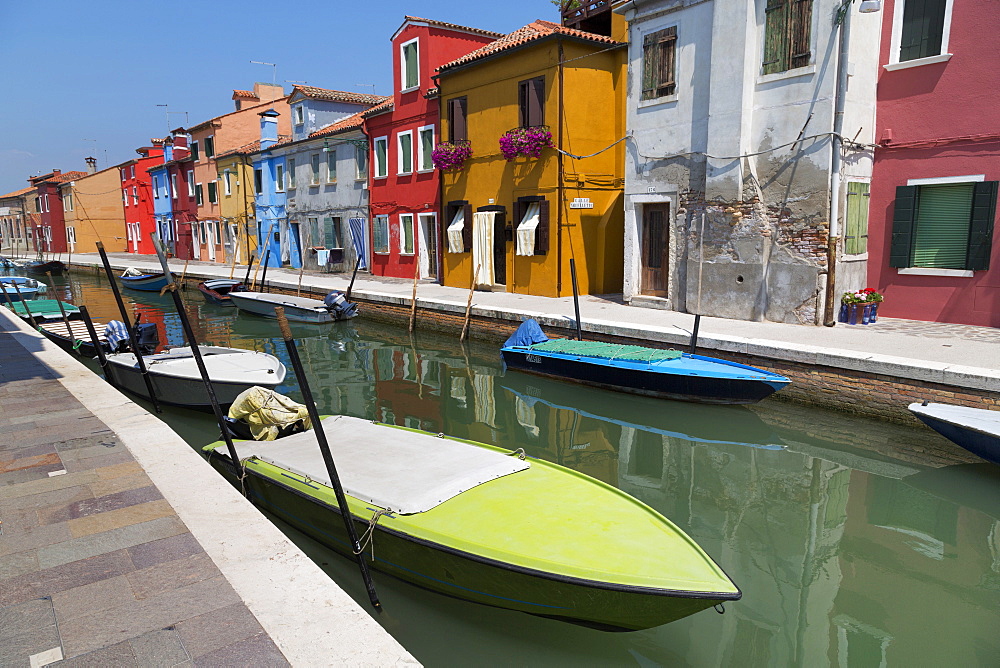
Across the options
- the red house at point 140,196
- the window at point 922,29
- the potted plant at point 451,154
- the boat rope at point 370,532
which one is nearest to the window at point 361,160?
the potted plant at point 451,154

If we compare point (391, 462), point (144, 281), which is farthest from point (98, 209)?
point (391, 462)

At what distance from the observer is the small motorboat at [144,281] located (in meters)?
28.2

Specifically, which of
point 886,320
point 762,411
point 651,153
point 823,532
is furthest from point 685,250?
point 823,532

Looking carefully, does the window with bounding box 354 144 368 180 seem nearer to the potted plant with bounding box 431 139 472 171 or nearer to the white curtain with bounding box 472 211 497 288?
the potted plant with bounding box 431 139 472 171

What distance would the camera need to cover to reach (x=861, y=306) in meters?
11.9

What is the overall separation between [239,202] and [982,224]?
3121 centimetres

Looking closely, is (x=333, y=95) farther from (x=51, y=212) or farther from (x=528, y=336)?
(x=51, y=212)

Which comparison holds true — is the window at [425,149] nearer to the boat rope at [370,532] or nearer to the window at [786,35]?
the window at [786,35]

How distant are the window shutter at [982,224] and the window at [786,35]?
3.59m

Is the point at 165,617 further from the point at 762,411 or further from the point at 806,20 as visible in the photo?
the point at 806,20

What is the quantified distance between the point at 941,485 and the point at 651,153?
945 centimetres

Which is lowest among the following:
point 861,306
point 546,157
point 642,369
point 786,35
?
point 642,369

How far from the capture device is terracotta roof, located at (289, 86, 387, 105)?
28.5 m

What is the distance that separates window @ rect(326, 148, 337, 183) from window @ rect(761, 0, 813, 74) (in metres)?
18.6
